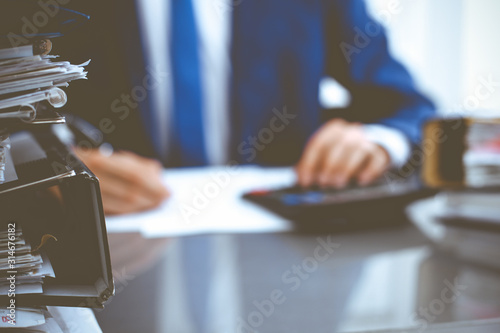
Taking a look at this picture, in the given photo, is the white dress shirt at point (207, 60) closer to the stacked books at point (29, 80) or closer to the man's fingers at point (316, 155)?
the man's fingers at point (316, 155)

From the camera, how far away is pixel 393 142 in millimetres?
705

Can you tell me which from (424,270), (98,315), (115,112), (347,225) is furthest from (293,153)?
(98,315)

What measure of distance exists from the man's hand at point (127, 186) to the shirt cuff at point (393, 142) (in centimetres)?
38

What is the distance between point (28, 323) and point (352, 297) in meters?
0.20

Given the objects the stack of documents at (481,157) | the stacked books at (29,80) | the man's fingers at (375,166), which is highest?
the stacked books at (29,80)

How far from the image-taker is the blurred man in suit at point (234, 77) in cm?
97

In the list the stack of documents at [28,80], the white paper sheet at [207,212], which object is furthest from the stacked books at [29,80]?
the white paper sheet at [207,212]

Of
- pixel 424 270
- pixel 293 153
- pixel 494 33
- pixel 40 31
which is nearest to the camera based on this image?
pixel 40 31

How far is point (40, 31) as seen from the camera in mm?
190

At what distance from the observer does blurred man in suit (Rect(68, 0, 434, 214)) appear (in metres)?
0.97

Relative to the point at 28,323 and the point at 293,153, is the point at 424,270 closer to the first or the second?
the point at 28,323

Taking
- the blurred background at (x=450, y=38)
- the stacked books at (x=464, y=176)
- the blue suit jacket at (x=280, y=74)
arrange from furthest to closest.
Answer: the blurred background at (x=450, y=38)
the blue suit jacket at (x=280, y=74)
the stacked books at (x=464, y=176)

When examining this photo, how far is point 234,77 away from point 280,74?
5.4 inches

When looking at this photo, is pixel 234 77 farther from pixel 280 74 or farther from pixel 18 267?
pixel 18 267
